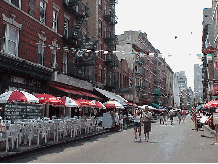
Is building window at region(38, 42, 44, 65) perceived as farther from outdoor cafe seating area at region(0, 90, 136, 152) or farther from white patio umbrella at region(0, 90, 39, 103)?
white patio umbrella at region(0, 90, 39, 103)

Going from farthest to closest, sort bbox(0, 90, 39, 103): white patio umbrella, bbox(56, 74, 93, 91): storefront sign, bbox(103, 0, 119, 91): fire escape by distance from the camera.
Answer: bbox(103, 0, 119, 91): fire escape, bbox(56, 74, 93, 91): storefront sign, bbox(0, 90, 39, 103): white patio umbrella

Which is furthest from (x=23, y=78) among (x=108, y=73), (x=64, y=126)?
(x=108, y=73)

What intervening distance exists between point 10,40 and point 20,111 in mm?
4980

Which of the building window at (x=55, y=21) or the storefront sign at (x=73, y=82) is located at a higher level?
the building window at (x=55, y=21)

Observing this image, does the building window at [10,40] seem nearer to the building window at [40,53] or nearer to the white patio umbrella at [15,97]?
the building window at [40,53]

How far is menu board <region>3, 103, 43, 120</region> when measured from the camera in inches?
574

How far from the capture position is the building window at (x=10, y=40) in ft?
56.7

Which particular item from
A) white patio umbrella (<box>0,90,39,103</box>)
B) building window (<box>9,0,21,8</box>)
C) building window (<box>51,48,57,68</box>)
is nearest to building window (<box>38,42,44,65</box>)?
building window (<box>51,48,57,68</box>)

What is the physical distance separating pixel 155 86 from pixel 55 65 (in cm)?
6139

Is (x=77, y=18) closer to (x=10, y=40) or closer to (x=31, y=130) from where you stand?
(x=10, y=40)

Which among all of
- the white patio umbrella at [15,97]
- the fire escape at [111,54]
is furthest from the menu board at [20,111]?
the fire escape at [111,54]

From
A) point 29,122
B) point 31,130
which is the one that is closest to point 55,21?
point 29,122

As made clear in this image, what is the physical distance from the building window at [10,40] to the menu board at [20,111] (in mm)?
3815

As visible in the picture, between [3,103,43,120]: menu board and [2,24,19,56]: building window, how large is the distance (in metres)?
3.81
